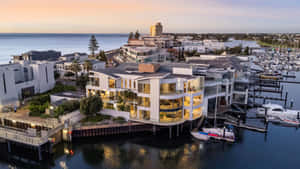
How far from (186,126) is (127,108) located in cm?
1206

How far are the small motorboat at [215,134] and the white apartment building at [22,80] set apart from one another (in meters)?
36.2

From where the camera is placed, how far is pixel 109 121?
135ft

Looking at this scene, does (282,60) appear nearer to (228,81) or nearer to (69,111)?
(228,81)

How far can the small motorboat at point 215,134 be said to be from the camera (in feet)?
130

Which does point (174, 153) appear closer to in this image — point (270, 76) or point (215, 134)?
point (215, 134)

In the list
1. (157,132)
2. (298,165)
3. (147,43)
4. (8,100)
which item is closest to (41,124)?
(8,100)

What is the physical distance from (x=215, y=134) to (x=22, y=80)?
42.7 metres

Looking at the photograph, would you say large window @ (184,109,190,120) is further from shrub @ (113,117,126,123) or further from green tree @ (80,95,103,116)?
green tree @ (80,95,103,116)

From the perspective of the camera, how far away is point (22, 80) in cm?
5144

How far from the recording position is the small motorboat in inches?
1561

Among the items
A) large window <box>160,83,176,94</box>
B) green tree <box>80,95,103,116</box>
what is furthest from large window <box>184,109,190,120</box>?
green tree <box>80,95,103,116</box>

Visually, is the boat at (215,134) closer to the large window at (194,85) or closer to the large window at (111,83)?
the large window at (194,85)

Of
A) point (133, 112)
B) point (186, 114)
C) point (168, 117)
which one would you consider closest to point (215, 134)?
point (186, 114)

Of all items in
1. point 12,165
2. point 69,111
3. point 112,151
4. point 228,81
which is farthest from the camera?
point 228,81
